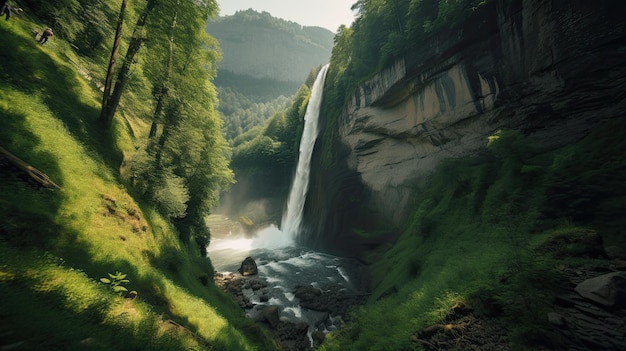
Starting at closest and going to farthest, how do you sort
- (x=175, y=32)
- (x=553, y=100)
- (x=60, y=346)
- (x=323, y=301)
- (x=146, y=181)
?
(x=60, y=346)
(x=146, y=181)
(x=175, y=32)
(x=553, y=100)
(x=323, y=301)

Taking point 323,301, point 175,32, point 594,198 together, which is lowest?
point 323,301

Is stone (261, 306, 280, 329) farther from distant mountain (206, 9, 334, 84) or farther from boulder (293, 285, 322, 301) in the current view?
distant mountain (206, 9, 334, 84)

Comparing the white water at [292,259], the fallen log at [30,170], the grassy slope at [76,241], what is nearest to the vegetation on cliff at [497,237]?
the white water at [292,259]

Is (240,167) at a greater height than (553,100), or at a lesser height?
greater

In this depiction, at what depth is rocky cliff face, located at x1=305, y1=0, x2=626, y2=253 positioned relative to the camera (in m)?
12.9

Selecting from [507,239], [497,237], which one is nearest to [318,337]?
[497,237]

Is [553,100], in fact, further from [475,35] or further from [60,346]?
[60,346]

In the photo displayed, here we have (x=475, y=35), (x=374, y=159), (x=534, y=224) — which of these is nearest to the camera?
(x=534, y=224)

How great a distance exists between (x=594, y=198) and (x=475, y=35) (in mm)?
14334

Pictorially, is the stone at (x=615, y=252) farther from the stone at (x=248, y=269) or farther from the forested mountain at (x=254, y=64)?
the forested mountain at (x=254, y=64)

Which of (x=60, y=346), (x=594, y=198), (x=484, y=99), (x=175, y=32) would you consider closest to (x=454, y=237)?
(x=594, y=198)

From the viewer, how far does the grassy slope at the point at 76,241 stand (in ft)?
14.4

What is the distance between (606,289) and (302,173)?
3907cm

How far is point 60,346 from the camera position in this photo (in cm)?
376
